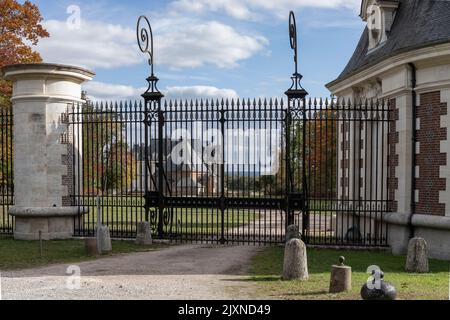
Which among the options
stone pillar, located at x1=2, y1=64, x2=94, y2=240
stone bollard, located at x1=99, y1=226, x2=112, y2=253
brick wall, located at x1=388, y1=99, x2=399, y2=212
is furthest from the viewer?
stone pillar, located at x1=2, y1=64, x2=94, y2=240

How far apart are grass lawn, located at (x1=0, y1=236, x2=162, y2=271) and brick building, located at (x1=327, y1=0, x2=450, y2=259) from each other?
5.80m

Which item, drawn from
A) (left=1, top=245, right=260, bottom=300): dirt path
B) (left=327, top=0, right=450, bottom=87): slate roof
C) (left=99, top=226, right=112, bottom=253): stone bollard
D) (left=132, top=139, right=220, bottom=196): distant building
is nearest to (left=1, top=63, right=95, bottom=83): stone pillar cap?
(left=132, top=139, right=220, bottom=196): distant building

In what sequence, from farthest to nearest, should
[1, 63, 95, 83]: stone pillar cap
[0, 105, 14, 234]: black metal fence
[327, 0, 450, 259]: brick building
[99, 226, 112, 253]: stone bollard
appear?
[0, 105, 14, 234]: black metal fence < [1, 63, 95, 83]: stone pillar cap < [99, 226, 112, 253]: stone bollard < [327, 0, 450, 259]: brick building

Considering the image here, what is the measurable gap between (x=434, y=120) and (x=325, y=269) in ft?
13.8

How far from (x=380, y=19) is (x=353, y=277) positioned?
25.8ft

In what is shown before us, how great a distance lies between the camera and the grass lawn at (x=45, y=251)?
420 inches

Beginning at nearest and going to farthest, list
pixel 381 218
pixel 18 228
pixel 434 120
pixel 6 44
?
pixel 434 120
pixel 381 218
pixel 18 228
pixel 6 44

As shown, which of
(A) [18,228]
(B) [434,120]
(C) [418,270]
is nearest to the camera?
(C) [418,270]

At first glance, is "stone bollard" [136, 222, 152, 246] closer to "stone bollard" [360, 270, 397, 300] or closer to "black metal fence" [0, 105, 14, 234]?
"black metal fence" [0, 105, 14, 234]

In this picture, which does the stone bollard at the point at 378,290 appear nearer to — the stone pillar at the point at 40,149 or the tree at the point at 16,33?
the stone pillar at the point at 40,149

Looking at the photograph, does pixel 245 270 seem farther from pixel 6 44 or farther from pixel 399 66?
pixel 6 44

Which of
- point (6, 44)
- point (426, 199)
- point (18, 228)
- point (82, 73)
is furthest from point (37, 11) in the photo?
point (426, 199)

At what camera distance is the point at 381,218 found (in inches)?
492

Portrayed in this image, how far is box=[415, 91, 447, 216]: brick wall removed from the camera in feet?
37.2
